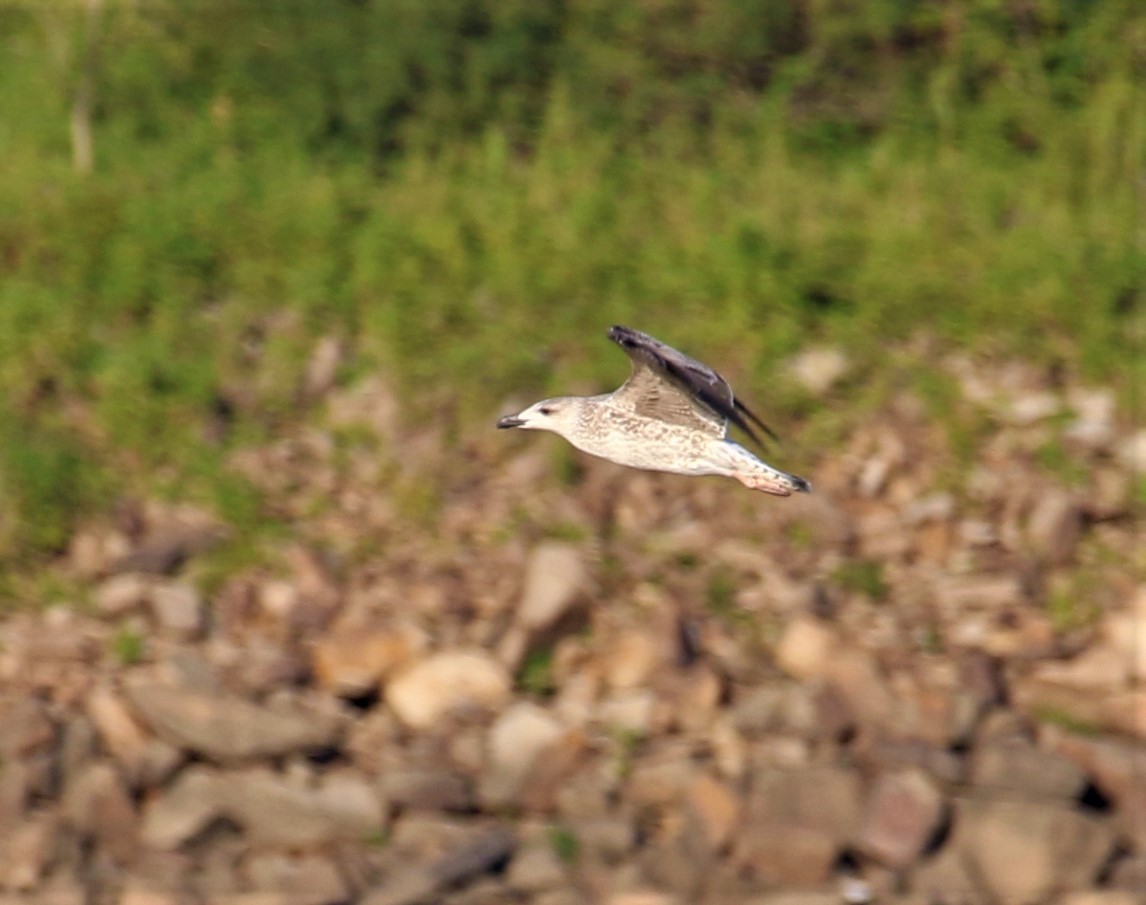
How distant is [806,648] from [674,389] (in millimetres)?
3089

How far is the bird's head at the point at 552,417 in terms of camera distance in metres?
4.98

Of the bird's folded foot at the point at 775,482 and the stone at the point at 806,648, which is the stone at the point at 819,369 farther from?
the bird's folded foot at the point at 775,482

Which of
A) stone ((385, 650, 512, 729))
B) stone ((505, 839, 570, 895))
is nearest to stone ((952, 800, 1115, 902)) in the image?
stone ((505, 839, 570, 895))

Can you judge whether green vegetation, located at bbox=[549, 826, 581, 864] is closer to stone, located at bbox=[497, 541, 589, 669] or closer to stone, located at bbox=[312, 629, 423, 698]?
stone, located at bbox=[497, 541, 589, 669]

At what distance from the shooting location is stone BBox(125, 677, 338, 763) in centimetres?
745

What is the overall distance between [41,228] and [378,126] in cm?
170

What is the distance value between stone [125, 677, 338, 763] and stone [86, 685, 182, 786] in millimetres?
72

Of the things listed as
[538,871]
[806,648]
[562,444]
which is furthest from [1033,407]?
[538,871]

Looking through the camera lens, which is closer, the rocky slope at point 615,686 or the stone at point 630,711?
the rocky slope at point 615,686

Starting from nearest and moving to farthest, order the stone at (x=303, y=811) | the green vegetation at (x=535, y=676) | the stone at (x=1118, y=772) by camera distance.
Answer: the stone at (x=1118, y=772) → the stone at (x=303, y=811) → the green vegetation at (x=535, y=676)

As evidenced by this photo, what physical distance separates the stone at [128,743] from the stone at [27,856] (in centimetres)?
37

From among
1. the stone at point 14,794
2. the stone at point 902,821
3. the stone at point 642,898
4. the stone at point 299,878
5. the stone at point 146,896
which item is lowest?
the stone at point 146,896

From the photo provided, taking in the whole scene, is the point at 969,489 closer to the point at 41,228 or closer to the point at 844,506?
the point at 844,506

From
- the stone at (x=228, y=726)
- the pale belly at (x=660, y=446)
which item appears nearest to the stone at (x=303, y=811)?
the stone at (x=228, y=726)
